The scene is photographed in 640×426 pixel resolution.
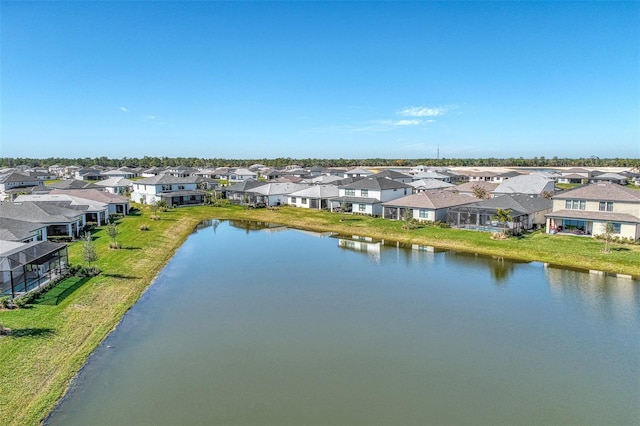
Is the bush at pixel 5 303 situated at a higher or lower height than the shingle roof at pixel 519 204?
lower

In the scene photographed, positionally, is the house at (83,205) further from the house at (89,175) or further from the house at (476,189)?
the house at (89,175)

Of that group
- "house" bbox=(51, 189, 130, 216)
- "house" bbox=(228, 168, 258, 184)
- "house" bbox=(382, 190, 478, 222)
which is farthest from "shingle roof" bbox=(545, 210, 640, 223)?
"house" bbox=(228, 168, 258, 184)

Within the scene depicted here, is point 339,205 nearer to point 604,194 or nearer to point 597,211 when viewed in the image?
point 597,211

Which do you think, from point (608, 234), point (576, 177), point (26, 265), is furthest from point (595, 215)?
point (576, 177)

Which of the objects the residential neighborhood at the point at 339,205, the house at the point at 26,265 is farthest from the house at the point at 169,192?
the house at the point at 26,265

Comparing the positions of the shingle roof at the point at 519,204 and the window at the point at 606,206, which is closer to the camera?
the window at the point at 606,206
